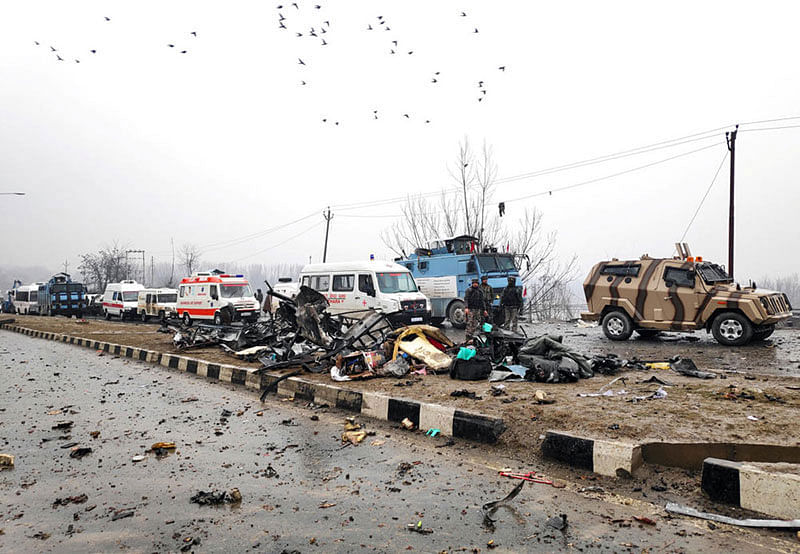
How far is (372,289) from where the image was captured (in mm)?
15477

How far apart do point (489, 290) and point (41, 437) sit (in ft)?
38.8

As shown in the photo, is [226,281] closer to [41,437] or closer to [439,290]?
[439,290]

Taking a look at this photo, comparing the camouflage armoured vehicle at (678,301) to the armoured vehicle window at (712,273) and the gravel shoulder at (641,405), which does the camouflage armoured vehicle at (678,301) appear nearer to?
the armoured vehicle window at (712,273)

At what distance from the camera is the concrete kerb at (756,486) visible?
2760mm

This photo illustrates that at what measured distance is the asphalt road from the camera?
8.43 feet

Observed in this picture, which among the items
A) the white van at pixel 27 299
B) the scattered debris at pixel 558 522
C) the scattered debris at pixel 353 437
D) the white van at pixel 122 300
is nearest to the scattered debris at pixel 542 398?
the scattered debris at pixel 353 437

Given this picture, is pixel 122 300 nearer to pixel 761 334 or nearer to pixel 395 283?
pixel 395 283

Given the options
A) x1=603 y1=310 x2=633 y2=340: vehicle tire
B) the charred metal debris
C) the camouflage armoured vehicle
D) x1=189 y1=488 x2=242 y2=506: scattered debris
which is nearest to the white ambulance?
the charred metal debris

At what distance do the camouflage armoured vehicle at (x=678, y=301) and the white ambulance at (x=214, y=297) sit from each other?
46.7ft

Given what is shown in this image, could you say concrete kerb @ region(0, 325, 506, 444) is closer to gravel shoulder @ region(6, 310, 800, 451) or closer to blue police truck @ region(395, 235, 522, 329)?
gravel shoulder @ region(6, 310, 800, 451)

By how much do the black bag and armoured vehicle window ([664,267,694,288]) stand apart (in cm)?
712

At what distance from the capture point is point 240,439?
4.52m

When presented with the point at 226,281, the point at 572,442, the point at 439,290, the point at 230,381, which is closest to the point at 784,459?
the point at 572,442

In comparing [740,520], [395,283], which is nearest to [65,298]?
[395,283]
